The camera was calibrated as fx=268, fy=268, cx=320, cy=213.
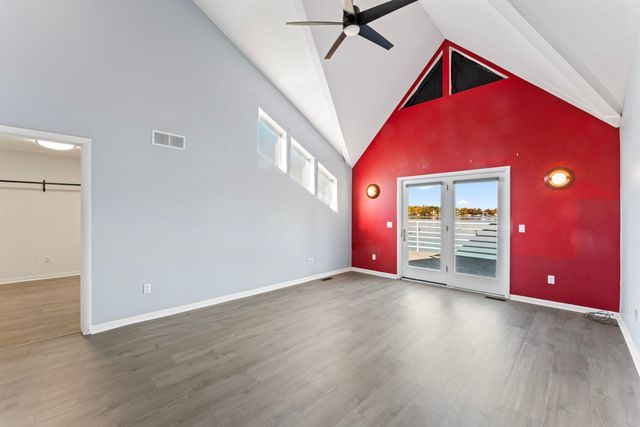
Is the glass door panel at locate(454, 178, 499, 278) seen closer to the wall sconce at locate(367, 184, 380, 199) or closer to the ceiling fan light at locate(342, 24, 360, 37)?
the wall sconce at locate(367, 184, 380, 199)

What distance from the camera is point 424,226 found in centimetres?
525

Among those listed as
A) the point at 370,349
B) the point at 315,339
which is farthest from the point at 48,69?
the point at 370,349

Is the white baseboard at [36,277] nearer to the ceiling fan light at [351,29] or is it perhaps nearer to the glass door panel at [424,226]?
the ceiling fan light at [351,29]

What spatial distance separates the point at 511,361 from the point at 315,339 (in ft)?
6.00

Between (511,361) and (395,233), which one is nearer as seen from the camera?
(511,361)

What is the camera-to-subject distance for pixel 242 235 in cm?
432

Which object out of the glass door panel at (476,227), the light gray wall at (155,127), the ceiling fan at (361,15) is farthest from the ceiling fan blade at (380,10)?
the glass door panel at (476,227)

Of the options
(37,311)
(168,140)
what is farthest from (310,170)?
(37,311)

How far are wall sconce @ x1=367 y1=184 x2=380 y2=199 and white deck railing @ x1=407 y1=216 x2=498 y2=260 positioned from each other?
94 centimetres

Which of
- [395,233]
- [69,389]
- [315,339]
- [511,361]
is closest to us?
[69,389]

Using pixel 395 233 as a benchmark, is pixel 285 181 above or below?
above

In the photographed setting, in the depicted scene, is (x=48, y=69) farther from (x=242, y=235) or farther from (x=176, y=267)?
(x=242, y=235)

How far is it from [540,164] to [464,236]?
154 cm

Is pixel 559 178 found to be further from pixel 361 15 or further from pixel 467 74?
pixel 361 15
